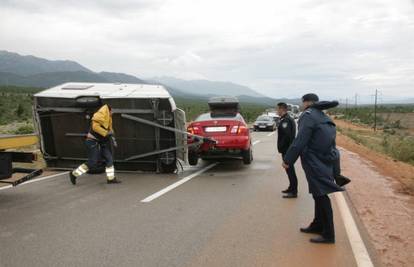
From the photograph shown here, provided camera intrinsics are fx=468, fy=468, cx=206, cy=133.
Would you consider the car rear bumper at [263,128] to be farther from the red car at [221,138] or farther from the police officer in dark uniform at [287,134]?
the police officer in dark uniform at [287,134]

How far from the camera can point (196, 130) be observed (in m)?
12.2

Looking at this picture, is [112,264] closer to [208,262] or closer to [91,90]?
[208,262]

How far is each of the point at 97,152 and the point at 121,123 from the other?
147cm

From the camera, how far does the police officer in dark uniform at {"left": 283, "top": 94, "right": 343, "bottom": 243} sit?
568 centimetres

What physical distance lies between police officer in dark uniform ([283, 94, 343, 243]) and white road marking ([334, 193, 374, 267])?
1.07ft

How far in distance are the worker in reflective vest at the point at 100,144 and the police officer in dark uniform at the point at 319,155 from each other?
504 centimetres

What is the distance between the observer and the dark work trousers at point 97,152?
977 centimetres

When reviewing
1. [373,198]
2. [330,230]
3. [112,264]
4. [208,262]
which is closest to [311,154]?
[330,230]

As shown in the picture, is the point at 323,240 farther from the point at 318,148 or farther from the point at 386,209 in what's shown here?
the point at 386,209

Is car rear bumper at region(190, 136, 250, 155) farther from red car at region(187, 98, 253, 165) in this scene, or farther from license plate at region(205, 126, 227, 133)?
license plate at region(205, 126, 227, 133)

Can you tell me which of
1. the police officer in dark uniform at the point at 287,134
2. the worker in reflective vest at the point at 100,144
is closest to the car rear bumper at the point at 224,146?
the worker in reflective vest at the point at 100,144

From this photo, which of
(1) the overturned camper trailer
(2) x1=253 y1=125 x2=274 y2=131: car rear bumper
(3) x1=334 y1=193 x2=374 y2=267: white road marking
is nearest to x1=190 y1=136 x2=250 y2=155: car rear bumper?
(1) the overturned camper trailer

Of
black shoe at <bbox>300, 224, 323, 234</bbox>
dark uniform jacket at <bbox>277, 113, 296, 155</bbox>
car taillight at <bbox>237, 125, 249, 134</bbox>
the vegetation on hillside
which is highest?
dark uniform jacket at <bbox>277, 113, 296, 155</bbox>

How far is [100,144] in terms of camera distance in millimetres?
9953
